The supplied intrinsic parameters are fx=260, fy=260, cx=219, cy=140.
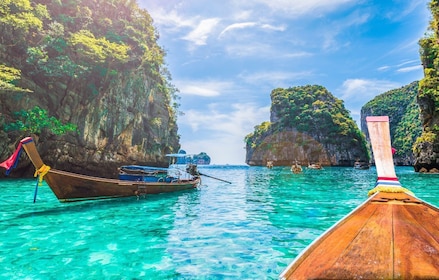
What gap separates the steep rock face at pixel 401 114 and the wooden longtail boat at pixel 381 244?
100721 mm

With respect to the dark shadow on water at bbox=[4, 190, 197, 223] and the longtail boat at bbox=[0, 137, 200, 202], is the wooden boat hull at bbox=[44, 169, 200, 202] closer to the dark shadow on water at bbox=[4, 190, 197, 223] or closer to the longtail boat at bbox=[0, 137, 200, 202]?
the longtail boat at bbox=[0, 137, 200, 202]

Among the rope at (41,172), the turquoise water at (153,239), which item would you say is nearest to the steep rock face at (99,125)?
the turquoise water at (153,239)

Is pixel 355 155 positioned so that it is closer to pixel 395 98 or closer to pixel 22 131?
pixel 395 98

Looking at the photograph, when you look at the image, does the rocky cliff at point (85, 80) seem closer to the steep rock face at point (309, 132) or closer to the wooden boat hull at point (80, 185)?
the wooden boat hull at point (80, 185)

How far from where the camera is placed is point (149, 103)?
37.2 m

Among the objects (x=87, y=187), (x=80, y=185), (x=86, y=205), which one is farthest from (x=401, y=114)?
(x=80, y=185)

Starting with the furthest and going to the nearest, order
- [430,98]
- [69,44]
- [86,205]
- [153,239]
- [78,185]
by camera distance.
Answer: [430,98] < [69,44] < [86,205] < [78,185] < [153,239]

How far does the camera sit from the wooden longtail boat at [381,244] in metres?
1.81

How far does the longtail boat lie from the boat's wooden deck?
1043 cm

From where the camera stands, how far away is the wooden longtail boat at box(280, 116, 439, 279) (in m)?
1.81

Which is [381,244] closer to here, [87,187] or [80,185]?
[80,185]

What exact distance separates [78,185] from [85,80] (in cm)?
1852

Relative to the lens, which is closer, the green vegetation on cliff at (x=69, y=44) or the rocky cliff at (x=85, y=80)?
the green vegetation on cliff at (x=69, y=44)

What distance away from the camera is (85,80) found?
26.4m
